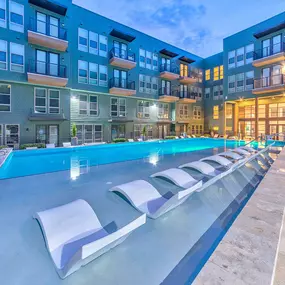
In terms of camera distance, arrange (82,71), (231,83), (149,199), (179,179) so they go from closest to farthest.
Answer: (149,199) < (179,179) < (82,71) < (231,83)

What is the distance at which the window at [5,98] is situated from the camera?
43.1ft

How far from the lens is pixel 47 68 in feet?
46.5

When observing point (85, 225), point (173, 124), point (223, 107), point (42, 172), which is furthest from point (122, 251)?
point (223, 107)

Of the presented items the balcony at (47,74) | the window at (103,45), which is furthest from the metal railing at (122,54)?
the balcony at (47,74)

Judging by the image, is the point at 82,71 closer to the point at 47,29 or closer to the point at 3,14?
the point at 47,29

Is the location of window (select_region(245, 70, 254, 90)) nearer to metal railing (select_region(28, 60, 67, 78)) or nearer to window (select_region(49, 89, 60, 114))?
metal railing (select_region(28, 60, 67, 78))

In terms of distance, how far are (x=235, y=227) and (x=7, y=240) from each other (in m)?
3.21

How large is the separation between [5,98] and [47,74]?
123 inches

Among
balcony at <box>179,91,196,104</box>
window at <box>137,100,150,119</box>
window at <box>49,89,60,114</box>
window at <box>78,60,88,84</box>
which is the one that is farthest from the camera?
balcony at <box>179,91,196,104</box>

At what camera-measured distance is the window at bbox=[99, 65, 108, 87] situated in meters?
17.6

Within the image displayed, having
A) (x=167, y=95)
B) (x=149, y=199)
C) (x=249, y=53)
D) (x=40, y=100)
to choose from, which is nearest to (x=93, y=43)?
(x=40, y=100)

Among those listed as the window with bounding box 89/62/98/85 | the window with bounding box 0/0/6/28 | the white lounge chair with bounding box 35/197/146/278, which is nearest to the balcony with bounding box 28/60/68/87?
the window with bounding box 0/0/6/28

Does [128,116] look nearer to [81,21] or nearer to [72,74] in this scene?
[72,74]

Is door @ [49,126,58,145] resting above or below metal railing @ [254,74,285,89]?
below
